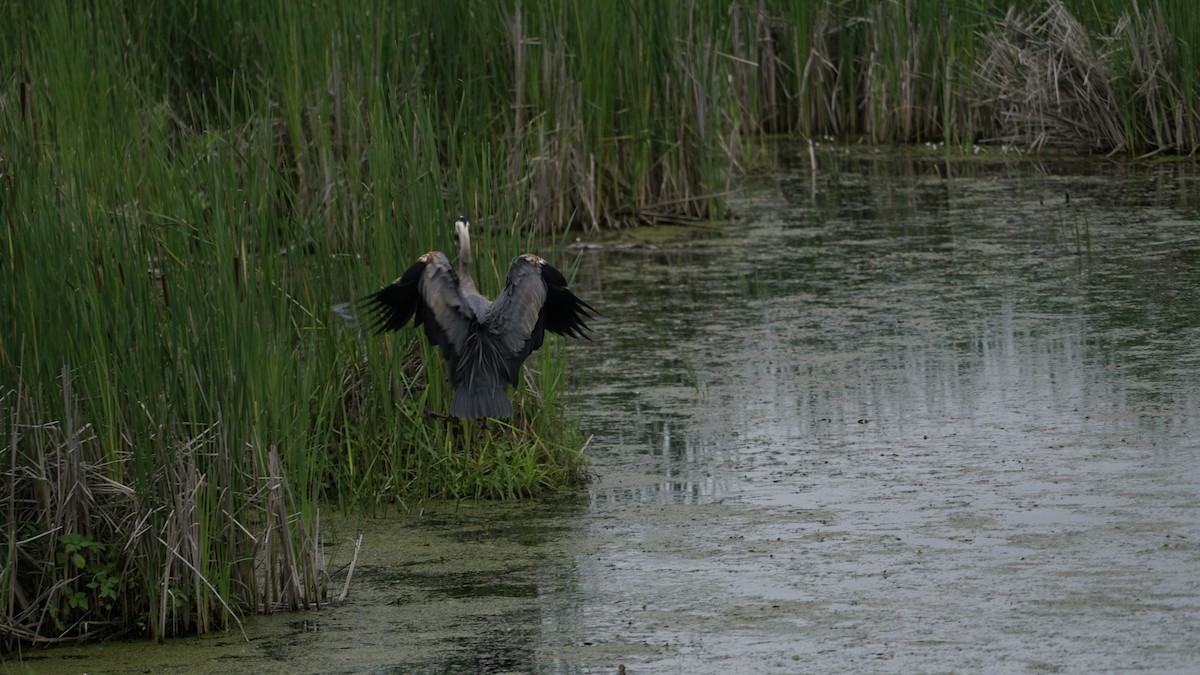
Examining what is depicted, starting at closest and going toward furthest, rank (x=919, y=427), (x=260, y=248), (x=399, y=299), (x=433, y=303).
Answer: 1. (x=260, y=248)
2. (x=433, y=303)
3. (x=399, y=299)
4. (x=919, y=427)

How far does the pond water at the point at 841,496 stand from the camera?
3.50 metres

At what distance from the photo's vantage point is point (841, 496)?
4445 mm

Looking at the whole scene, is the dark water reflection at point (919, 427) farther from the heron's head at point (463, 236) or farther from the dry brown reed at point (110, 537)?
the dry brown reed at point (110, 537)

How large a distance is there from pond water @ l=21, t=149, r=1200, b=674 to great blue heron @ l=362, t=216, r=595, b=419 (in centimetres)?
35

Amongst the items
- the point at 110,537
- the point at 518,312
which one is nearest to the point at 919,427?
the point at 518,312

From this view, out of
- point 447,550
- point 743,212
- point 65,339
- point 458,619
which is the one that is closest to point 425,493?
point 447,550

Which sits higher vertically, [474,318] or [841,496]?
[474,318]

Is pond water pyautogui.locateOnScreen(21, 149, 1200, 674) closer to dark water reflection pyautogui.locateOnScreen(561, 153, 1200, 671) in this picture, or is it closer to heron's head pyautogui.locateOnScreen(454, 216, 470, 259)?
dark water reflection pyautogui.locateOnScreen(561, 153, 1200, 671)

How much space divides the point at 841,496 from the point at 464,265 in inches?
43.6

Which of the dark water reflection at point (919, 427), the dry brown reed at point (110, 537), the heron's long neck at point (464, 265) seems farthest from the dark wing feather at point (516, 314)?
the dry brown reed at point (110, 537)

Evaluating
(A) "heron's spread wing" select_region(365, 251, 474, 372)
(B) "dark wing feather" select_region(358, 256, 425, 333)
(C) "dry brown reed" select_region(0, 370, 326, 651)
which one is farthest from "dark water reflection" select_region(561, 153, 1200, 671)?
(C) "dry brown reed" select_region(0, 370, 326, 651)

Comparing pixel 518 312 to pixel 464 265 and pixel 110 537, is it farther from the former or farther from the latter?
pixel 110 537

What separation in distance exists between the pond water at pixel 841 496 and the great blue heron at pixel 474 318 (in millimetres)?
353

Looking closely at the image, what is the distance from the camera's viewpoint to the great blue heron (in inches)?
171
